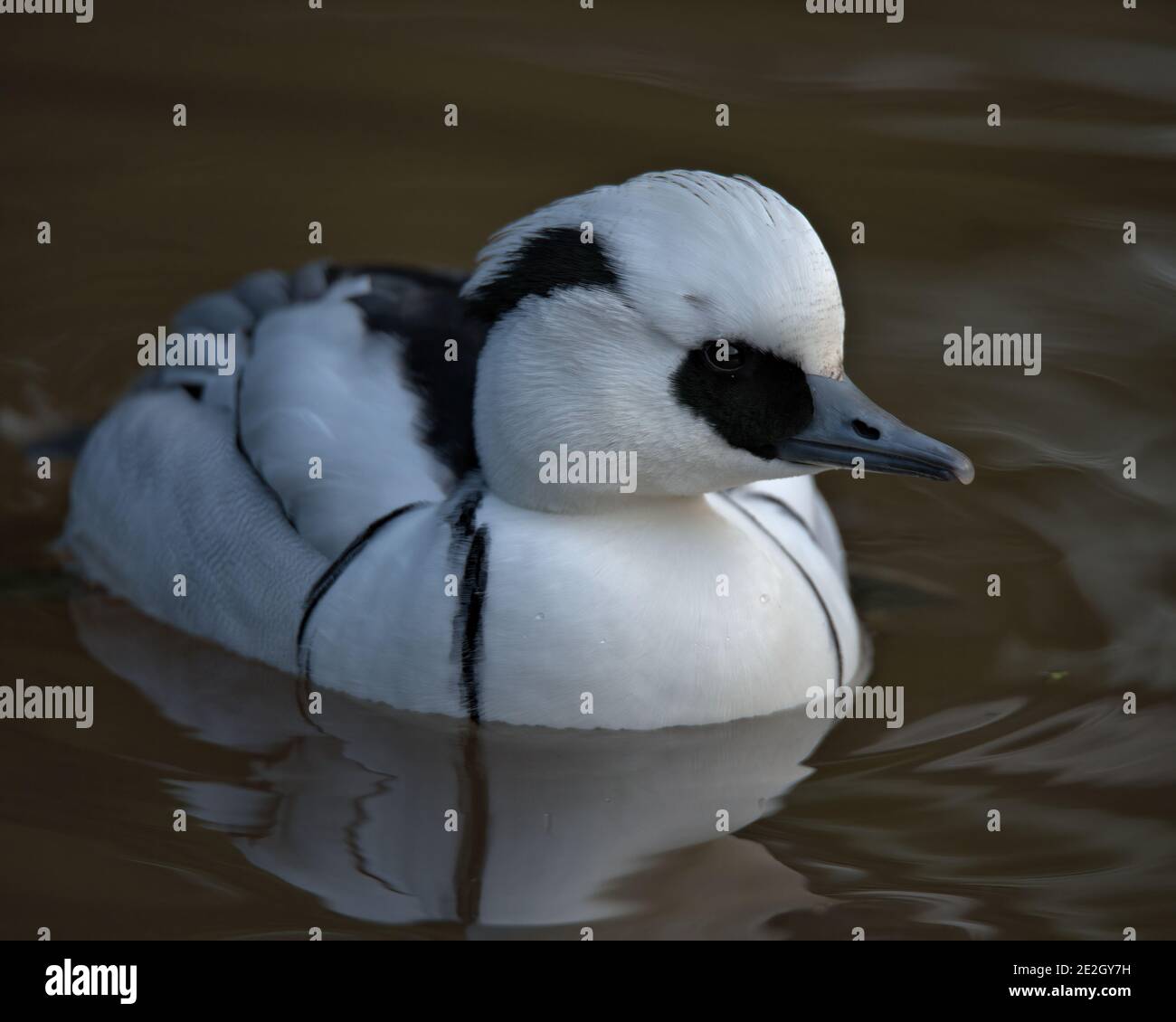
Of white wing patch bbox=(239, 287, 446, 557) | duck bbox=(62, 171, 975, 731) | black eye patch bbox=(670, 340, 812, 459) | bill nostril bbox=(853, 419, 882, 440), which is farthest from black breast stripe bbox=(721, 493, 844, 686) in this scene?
white wing patch bbox=(239, 287, 446, 557)

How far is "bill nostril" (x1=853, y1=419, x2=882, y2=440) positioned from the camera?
5289 mm

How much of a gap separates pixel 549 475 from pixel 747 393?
2.24 ft

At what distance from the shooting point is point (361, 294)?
21.8 ft

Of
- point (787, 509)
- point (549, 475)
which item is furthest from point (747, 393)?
point (787, 509)

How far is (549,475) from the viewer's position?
5.57 meters

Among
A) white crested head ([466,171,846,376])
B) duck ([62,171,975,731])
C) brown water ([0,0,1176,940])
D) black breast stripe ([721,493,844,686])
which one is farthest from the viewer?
black breast stripe ([721,493,844,686])

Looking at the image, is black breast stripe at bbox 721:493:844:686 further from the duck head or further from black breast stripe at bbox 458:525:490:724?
black breast stripe at bbox 458:525:490:724

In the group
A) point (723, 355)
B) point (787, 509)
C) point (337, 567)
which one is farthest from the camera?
point (787, 509)

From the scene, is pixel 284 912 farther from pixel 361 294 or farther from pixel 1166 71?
pixel 1166 71

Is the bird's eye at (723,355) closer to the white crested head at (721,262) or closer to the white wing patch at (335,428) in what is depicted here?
the white crested head at (721,262)

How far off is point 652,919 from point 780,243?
1982 millimetres

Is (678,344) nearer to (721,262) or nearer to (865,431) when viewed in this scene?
(721,262)

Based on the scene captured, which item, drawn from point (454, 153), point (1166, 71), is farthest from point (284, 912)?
point (1166, 71)

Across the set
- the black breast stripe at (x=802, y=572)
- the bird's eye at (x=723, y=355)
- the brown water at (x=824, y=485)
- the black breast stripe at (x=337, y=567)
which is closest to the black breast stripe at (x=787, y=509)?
the black breast stripe at (x=802, y=572)
